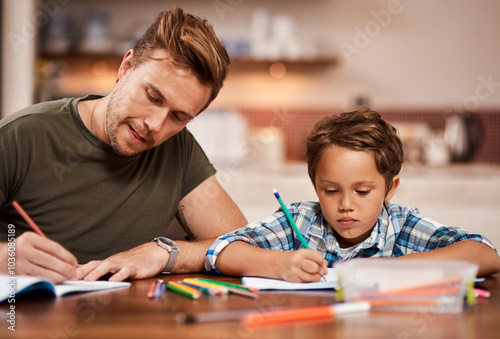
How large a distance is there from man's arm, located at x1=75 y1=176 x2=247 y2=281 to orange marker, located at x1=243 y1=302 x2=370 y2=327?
408mm

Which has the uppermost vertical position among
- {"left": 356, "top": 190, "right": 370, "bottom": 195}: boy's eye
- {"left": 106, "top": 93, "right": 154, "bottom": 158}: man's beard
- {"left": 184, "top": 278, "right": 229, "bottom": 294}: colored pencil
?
{"left": 106, "top": 93, "right": 154, "bottom": 158}: man's beard

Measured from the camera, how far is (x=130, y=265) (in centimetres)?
112

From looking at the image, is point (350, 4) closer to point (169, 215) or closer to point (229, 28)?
point (229, 28)

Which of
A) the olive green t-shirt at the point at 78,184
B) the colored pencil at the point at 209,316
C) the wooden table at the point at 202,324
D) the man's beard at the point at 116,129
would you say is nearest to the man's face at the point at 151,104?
the man's beard at the point at 116,129

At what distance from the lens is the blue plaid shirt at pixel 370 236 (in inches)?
51.8

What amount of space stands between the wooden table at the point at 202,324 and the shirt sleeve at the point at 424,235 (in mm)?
327

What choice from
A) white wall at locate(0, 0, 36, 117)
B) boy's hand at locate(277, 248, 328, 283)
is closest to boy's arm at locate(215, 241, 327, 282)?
boy's hand at locate(277, 248, 328, 283)

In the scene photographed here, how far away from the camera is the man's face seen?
4.24ft

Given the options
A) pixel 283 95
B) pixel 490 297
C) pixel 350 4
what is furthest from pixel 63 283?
pixel 350 4

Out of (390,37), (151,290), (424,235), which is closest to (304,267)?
(151,290)

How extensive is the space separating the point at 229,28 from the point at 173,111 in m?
2.47

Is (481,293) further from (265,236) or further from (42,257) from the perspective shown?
(42,257)

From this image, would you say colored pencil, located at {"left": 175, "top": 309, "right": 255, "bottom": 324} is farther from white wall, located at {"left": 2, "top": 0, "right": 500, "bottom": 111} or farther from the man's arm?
white wall, located at {"left": 2, "top": 0, "right": 500, "bottom": 111}

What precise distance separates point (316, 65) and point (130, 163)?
2.42m
